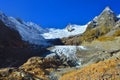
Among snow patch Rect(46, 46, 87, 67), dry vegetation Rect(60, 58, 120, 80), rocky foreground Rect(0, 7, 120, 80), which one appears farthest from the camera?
snow patch Rect(46, 46, 87, 67)

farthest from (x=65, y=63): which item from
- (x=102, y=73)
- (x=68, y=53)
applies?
(x=102, y=73)

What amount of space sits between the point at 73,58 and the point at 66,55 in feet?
14.4

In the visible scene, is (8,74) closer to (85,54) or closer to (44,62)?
(44,62)

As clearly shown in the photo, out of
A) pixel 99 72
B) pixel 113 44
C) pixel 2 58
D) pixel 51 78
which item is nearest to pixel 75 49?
pixel 113 44

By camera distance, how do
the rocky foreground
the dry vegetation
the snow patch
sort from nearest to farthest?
the dry vegetation → the rocky foreground → the snow patch

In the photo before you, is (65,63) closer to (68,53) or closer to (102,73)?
(68,53)

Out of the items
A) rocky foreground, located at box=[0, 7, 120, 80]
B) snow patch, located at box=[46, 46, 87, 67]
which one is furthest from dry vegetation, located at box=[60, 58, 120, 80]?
snow patch, located at box=[46, 46, 87, 67]

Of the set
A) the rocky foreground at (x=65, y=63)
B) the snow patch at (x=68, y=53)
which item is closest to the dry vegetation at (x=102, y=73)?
the rocky foreground at (x=65, y=63)

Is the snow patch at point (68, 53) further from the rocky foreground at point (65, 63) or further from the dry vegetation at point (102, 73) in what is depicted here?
the dry vegetation at point (102, 73)

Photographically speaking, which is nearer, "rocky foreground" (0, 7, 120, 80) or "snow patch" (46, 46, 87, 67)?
"rocky foreground" (0, 7, 120, 80)

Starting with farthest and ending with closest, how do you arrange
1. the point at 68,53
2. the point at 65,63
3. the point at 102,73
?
the point at 68,53, the point at 65,63, the point at 102,73

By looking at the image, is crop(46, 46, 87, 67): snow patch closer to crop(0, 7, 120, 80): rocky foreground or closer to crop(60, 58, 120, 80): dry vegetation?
Answer: crop(0, 7, 120, 80): rocky foreground

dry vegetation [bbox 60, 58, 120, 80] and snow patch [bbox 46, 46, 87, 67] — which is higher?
snow patch [bbox 46, 46, 87, 67]

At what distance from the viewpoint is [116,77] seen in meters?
40.0
